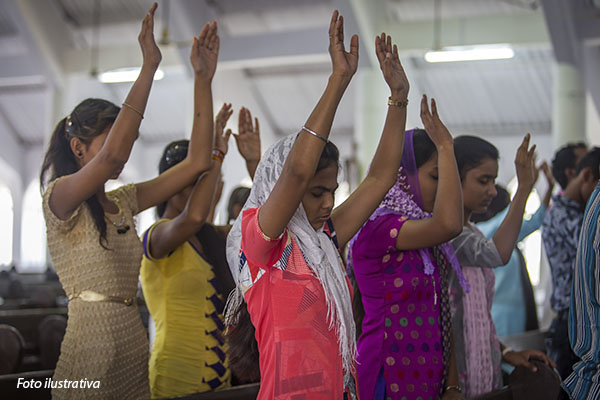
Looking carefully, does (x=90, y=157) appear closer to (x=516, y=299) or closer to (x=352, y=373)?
(x=352, y=373)

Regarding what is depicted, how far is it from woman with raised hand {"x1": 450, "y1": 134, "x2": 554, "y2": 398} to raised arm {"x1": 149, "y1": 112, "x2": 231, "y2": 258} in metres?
0.84

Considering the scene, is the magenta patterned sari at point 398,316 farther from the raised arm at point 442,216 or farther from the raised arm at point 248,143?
the raised arm at point 248,143

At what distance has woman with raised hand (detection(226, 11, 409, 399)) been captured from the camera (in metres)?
1.43

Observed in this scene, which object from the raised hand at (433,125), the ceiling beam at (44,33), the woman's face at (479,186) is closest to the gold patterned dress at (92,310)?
the raised hand at (433,125)

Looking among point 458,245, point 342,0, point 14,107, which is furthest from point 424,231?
point 14,107

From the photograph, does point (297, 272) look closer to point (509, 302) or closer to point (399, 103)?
point (399, 103)

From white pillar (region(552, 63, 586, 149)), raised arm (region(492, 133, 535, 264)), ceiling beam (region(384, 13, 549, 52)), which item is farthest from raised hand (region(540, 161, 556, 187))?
ceiling beam (region(384, 13, 549, 52))

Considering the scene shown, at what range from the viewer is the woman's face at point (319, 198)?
5.22 ft

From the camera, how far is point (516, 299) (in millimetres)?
3508

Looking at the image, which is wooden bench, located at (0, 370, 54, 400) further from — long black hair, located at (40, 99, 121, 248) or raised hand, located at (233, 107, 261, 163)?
raised hand, located at (233, 107, 261, 163)

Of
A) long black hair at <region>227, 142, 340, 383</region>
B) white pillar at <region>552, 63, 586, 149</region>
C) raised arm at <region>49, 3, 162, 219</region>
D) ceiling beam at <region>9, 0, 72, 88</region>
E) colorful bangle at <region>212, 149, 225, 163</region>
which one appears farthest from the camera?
ceiling beam at <region>9, 0, 72, 88</region>

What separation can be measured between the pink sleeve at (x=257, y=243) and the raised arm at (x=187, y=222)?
2.21ft

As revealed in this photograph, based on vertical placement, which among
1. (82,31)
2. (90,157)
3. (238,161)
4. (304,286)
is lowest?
(304,286)

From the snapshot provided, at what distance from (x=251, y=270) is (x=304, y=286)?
13 cm
